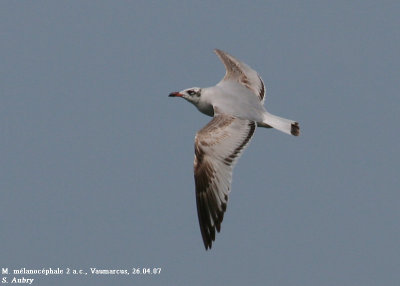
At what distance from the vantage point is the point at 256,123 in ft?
46.9

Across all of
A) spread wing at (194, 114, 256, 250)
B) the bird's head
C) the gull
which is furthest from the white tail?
the bird's head

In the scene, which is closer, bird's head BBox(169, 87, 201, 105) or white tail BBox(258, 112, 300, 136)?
white tail BBox(258, 112, 300, 136)

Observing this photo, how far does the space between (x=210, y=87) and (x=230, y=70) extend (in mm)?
1337

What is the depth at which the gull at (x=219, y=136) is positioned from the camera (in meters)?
13.4

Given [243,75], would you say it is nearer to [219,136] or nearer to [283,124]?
[283,124]

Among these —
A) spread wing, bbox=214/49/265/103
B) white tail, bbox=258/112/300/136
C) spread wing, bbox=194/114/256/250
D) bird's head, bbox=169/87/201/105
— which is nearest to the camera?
spread wing, bbox=194/114/256/250

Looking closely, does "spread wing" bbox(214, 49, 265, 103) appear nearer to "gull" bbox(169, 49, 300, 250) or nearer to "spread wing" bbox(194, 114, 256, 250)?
"gull" bbox(169, 49, 300, 250)

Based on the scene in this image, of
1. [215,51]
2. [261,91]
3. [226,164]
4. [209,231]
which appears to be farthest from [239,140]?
[215,51]

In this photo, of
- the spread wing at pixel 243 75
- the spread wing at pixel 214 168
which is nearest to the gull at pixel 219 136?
the spread wing at pixel 214 168

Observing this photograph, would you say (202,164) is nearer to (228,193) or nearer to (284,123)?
(228,193)

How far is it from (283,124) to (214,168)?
179 cm

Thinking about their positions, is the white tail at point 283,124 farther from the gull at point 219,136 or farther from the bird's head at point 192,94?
the bird's head at point 192,94

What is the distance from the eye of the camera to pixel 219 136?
45.3 ft

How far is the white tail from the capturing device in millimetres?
14414
